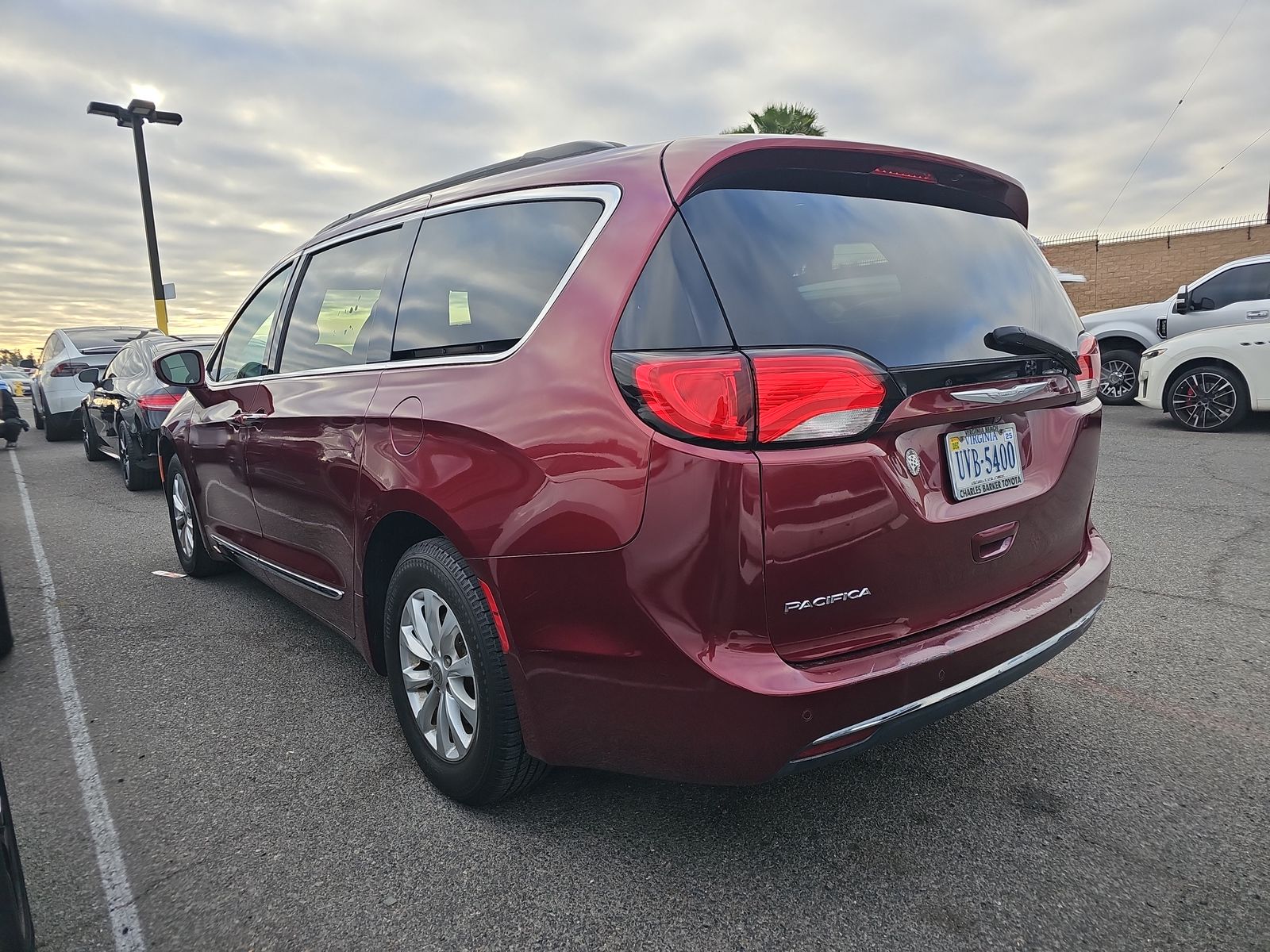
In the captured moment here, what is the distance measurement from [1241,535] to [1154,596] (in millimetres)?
1472

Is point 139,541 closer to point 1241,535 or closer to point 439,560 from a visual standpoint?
point 439,560

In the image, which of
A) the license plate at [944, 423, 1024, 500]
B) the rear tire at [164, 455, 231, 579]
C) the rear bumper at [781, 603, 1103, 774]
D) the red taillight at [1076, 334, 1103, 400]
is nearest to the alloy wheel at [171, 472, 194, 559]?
the rear tire at [164, 455, 231, 579]

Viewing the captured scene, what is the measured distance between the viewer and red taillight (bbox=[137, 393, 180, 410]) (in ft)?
25.1

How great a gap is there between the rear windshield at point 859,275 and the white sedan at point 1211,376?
27.4ft

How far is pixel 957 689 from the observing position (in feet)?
6.64

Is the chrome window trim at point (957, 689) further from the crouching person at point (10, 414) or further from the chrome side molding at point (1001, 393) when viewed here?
the crouching person at point (10, 414)

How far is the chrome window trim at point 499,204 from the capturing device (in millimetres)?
2100

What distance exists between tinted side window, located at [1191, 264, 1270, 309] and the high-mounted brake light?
974 cm

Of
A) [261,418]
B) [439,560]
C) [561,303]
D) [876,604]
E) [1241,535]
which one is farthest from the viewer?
[1241,535]

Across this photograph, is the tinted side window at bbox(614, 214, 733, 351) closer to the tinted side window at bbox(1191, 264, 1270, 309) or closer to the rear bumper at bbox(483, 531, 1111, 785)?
the rear bumper at bbox(483, 531, 1111, 785)

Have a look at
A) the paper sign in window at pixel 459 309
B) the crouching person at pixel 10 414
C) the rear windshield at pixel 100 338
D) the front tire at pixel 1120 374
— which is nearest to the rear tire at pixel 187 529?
the paper sign in window at pixel 459 309

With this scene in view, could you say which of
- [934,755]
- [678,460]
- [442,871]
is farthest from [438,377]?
[934,755]

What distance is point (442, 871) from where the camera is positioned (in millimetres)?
2186

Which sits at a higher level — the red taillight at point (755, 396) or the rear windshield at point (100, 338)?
the rear windshield at point (100, 338)
